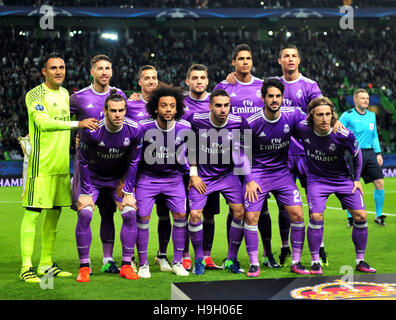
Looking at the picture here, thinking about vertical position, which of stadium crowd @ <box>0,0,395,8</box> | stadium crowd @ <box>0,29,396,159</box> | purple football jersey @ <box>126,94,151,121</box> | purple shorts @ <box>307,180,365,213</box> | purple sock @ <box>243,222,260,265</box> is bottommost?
purple sock @ <box>243,222,260,265</box>

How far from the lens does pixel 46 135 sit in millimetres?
6148

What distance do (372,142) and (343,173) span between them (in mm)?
3727

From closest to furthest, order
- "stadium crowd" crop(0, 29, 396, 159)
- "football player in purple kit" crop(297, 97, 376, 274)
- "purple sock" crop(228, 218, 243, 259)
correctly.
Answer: "football player in purple kit" crop(297, 97, 376, 274) < "purple sock" crop(228, 218, 243, 259) < "stadium crowd" crop(0, 29, 396, 159)

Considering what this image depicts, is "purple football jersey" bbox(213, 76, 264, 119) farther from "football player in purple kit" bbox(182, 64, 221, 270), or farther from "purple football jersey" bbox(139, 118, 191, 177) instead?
"purple football jersey" bbox(139, 118, 191, 177)

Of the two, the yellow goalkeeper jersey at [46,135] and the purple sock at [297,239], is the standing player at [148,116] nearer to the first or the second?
the yellow goalkeeper jersey at [46,135]

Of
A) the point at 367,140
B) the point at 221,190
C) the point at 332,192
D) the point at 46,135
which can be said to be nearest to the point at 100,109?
the point at 46,135

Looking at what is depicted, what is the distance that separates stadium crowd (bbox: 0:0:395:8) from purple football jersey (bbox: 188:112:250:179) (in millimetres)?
25789

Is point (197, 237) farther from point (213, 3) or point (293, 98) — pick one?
point (213, 3)

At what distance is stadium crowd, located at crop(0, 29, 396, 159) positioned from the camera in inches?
1029

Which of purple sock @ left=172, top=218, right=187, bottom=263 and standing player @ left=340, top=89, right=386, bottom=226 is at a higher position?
standing player @ left=340, top=89, right=386, bottom=226

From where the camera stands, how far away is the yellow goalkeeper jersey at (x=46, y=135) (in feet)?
19.9

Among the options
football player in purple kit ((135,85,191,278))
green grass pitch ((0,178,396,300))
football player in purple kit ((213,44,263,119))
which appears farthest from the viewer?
football player in purple kit ((213,44,263,119))

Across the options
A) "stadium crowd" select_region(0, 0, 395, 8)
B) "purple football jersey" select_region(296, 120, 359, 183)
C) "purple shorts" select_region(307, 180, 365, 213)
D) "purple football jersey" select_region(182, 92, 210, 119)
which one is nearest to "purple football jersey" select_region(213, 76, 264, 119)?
"purple football jersey" select_region(182, 92, 210, 119)

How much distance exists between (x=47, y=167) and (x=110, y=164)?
67 centimetres
